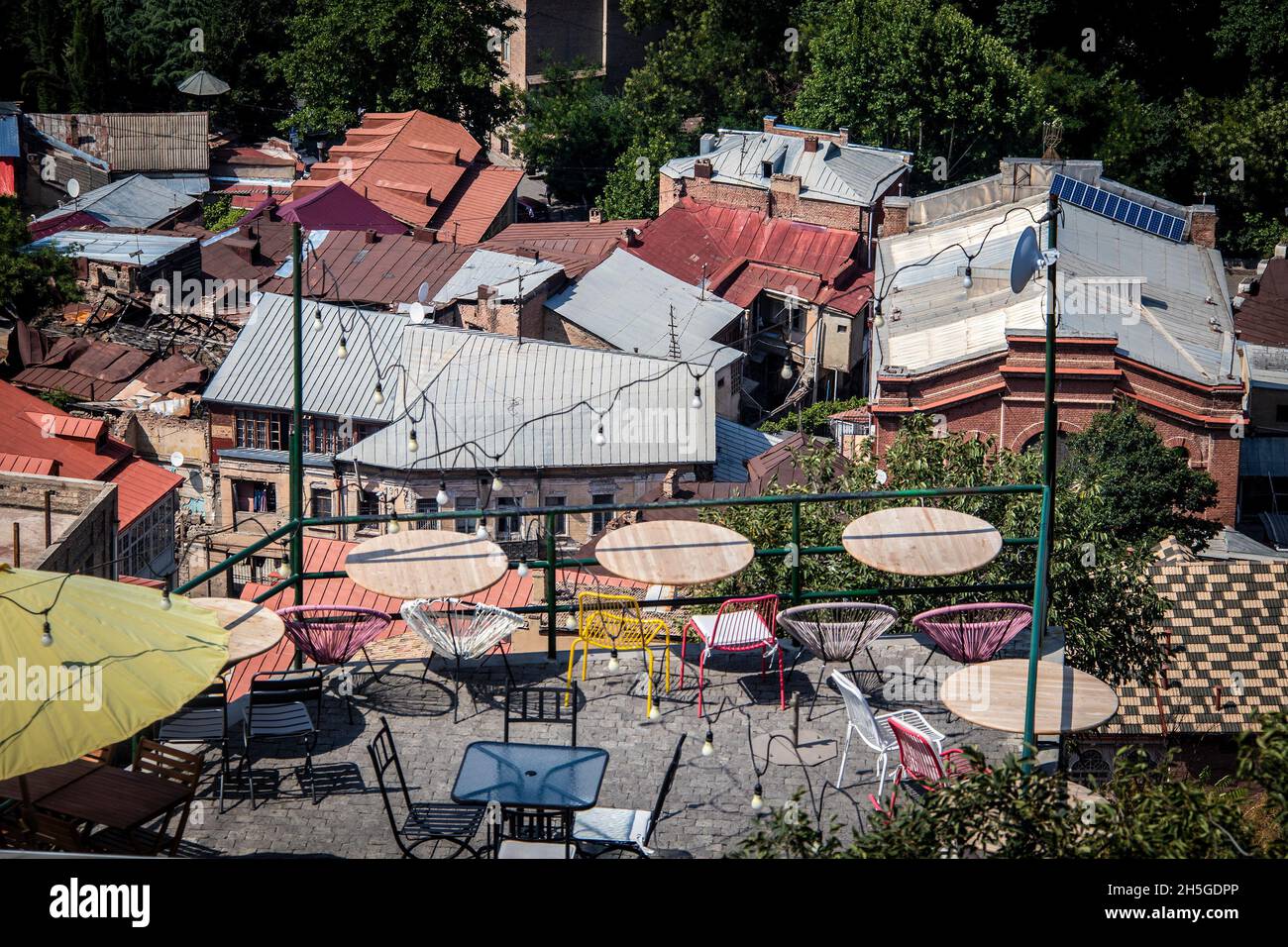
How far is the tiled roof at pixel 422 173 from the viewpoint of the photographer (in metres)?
59.5

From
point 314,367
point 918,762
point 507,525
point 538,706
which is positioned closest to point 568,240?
point 314,367

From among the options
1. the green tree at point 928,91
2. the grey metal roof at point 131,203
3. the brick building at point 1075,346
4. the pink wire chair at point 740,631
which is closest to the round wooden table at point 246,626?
the pink wire chair at point 740,631

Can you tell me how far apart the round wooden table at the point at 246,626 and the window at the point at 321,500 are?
27.0m

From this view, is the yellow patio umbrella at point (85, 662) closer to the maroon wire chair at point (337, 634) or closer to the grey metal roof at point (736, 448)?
the maroon wire chair at point (337, 634)

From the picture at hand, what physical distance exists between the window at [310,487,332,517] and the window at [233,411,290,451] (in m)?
2.62

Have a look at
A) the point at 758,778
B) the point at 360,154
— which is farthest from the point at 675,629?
the point at 360,154

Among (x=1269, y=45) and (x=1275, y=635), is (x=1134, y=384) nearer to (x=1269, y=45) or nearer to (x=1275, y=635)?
(x=1275, y=635)

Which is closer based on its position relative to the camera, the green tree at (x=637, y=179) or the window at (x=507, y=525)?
the window at (x=507, y=525)

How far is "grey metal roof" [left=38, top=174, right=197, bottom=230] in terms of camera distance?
61000 millimetres

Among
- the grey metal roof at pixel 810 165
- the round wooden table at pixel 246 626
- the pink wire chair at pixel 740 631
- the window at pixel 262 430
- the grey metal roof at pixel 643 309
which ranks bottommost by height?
the window at pixel 262 430

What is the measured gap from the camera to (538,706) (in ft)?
41.3

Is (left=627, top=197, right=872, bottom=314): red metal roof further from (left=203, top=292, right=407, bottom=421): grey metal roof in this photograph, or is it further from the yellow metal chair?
the yellow metal chair

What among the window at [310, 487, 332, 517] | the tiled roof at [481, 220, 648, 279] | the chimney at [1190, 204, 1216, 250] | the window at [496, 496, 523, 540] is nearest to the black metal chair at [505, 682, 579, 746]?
the window at [496, 496, 523, 540]

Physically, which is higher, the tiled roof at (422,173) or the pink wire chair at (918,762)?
the tiled roof at (422,173)
